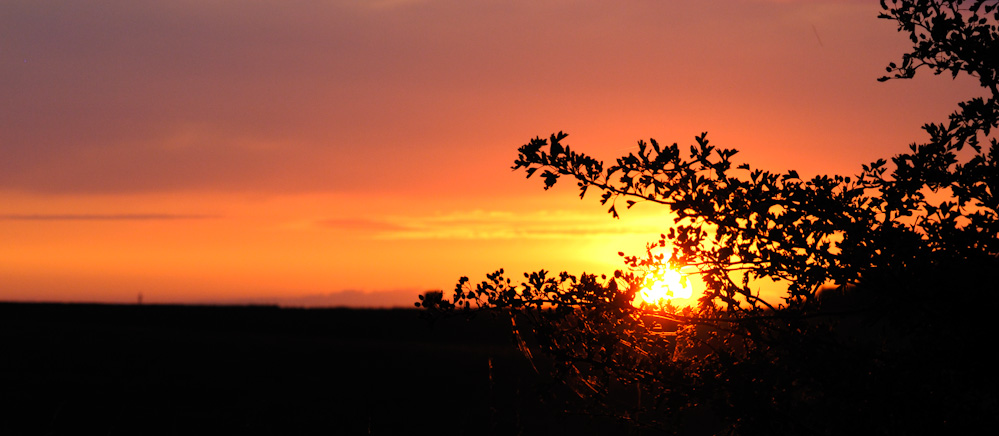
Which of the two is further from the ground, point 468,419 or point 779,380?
point 779,380

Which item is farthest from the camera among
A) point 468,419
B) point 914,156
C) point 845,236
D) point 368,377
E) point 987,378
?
point 368,377

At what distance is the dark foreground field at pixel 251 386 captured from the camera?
541 inches

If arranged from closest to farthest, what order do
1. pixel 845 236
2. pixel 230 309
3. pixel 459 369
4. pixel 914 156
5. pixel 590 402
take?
1. pixel 845 236
2. pixel 914 156
3. pixel 590 402
4. pixel 459 369
5. pixel 230 309

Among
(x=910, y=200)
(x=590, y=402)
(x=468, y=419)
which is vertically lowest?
(x=468, y=419)

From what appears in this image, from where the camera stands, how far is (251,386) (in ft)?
57.0

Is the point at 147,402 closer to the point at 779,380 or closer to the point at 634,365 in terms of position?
the point at 634,365

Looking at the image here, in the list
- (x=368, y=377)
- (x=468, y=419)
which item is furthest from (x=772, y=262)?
(x=368, y=377)

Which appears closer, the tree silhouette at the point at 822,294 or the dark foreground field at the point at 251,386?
the tree silhouette at the point at 822,294

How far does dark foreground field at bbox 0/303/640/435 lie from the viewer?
45.1ft

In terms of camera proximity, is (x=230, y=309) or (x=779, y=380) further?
(x=230, y=309)

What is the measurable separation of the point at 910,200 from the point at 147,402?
46.4 feet

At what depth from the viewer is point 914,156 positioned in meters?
5.72

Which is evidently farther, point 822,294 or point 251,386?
point 251,386

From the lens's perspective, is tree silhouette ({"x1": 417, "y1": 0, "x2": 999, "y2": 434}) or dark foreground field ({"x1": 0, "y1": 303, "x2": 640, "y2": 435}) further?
dark foreground field ({"x1": 0, "y1": 303, "x2": 640, "y2": 435})
